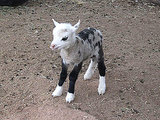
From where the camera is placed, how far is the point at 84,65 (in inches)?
207

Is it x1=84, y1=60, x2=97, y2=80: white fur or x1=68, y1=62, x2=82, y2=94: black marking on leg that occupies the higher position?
x1=68, y1=62, x2=82, y2=94: black marking on leg

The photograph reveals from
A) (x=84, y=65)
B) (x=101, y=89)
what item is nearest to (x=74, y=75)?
(x=101, y=89)

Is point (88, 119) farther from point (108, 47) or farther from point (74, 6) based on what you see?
point (74, 6)

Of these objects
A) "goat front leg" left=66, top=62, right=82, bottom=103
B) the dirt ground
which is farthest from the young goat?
the dirt ground

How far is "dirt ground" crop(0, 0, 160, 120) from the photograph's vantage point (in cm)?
394

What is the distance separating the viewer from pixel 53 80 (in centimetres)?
463

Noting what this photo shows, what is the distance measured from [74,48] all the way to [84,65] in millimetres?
1582

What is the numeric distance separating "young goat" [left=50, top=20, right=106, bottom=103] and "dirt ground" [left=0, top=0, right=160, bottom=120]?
217mm

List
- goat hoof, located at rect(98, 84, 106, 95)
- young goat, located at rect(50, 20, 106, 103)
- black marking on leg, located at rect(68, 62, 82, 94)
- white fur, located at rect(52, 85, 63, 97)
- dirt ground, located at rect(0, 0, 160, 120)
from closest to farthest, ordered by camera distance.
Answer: young goat, located at rect(50, 20, 106, 103)
black marking on leg, located at rect(68, 62, 82, 94)
dirt ground, located at rect(0, 0, 160, 120)
white fur, located at rect(52, 85, 63, 97)
goat hoof, located at rect(98, 84, 106, 95)

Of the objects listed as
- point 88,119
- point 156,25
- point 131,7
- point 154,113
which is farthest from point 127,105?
point 131,7

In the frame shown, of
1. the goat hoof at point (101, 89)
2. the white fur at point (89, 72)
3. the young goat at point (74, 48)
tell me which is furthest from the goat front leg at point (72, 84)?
the white fur at point (89, 72)

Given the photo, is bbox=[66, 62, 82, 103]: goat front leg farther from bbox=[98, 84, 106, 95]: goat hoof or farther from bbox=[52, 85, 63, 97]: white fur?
bbox=[98, 84, 106, 95]: goat hoof

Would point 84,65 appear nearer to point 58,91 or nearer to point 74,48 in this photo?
point 58,91

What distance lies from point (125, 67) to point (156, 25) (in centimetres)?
296
